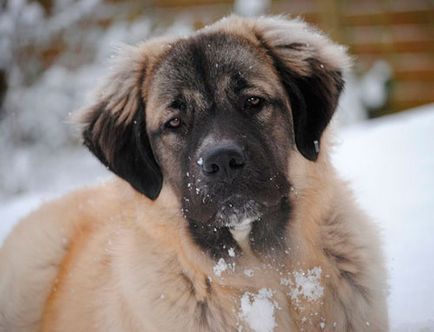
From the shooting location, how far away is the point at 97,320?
12.0ft

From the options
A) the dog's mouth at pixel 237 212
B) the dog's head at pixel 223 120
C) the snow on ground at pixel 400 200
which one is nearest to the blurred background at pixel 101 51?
the snow on ground at pixel 400 200

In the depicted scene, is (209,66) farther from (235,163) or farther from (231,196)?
(231,196)

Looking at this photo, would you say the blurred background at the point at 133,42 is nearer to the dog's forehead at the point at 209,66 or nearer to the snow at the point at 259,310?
the dog's forehead at the point at 209,66

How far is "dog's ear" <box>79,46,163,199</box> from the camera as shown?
353 cm

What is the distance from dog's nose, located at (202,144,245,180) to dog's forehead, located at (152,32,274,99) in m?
0.45

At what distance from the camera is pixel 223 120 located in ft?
10.9

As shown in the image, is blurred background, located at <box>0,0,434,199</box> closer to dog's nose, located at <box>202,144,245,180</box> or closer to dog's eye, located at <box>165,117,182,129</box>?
dog's eye, located at <box>165,117,182,129</box>

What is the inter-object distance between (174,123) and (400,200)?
9.24ft

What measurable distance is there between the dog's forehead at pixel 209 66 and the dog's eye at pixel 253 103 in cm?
8

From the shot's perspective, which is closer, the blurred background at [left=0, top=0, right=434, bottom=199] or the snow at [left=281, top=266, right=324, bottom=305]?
the snow at [left=281, top=266, right=324, bottom=305]

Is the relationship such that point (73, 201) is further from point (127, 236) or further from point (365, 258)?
point (365, 258)

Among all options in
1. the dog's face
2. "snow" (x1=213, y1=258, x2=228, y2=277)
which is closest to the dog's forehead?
the dog's face

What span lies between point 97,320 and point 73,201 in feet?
4.14

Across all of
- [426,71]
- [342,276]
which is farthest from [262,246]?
[426,71]
